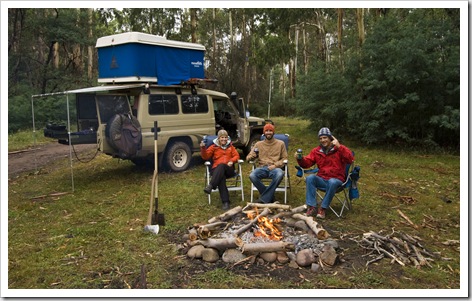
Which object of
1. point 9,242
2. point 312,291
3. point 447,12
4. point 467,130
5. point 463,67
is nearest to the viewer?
point 312,291

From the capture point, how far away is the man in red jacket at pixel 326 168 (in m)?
5.20

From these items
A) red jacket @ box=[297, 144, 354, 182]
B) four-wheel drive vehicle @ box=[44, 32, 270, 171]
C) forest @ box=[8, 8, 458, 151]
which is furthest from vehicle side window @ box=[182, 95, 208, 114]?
forest @ box=[8, 8, 458, 151]

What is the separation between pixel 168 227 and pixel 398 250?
109 inches

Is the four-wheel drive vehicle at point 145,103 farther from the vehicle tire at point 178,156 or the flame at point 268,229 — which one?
the flame at point 268,229

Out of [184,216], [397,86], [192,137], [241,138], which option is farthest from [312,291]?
[397,86]

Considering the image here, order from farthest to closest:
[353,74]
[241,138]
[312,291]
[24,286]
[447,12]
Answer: [353,74]
[447,12]
[241,138]
[24,286]
[312,291]

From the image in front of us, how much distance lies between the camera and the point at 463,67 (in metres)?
5.82

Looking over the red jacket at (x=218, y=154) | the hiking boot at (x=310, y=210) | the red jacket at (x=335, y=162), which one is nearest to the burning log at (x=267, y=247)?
the hiking boot at (x=310, y=210)

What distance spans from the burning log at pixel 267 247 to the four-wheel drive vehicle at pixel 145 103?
3971 mm

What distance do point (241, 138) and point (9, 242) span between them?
5.73 meters

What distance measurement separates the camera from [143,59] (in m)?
7.79

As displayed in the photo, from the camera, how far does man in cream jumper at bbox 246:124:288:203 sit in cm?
573

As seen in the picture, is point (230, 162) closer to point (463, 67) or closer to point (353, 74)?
point (463, 67)

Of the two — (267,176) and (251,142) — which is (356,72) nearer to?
(251,142)
